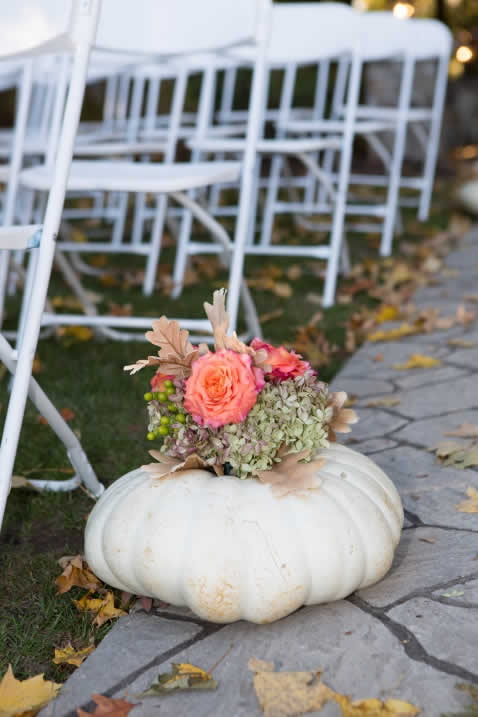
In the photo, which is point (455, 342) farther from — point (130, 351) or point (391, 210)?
point (391, 210)

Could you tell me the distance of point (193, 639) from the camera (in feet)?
4.78

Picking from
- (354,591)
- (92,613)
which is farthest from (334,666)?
(92,613)

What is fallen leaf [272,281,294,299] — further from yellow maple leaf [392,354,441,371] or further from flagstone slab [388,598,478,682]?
flagstone slab [388,598,478,682]

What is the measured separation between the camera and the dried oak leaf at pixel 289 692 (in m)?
1.23

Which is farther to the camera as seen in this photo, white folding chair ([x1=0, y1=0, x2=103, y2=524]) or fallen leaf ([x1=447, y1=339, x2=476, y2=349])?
fallen leaf ([x1=447, y1=339, x2=476, y2=349])

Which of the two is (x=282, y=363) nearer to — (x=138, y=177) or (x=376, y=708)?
(x=376, y=708)

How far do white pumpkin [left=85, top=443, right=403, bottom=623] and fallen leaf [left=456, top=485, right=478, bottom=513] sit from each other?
1.04ft

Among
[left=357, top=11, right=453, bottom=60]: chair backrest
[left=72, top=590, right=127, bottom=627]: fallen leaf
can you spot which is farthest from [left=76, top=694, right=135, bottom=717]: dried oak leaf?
[left=357, top=11, right=453, bottom=60]: chair backrest

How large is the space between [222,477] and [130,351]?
162 centimetres

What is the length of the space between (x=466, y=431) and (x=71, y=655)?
3.93 ft

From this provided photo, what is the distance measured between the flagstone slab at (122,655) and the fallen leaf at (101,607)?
1.1 inches

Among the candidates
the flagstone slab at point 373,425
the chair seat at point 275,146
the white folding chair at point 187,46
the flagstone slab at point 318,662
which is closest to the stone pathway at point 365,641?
the flagstone slab at point 318,662

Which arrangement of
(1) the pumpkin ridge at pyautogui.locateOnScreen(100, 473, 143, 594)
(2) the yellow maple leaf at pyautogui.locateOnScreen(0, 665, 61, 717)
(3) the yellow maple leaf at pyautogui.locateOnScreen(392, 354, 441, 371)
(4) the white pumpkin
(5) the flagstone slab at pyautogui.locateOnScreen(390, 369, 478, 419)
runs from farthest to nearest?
(3) the yellow maple leaf at pyautogui.locateOnScreen(392, 354, 441, 371) → (5) the flagstone slab at pyautogui.locateOnScreen(390, 369, 478, 419) → (1) the pumpkin ridge at pyautogui.locateOnScreen(100, 473, 143, 594) → (4) the white pumpkin → (2) the yellow maple leaf at pyautogui.locateOnScreen(0, 665, 61, 717)

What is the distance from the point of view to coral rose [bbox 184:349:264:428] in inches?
57.9
